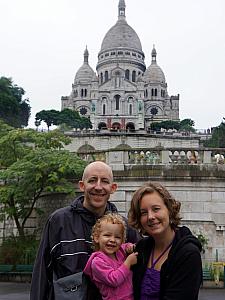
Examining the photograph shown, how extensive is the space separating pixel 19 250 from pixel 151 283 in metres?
11.0

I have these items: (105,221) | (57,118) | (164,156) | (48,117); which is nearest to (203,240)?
(164,156)

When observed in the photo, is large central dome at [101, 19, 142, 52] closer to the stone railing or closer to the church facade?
the church facade

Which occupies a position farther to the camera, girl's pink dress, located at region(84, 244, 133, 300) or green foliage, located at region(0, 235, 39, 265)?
green foliage, located at region(0, 235, 39, 265)

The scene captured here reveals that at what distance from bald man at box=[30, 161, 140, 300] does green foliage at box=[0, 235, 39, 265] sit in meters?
9.73

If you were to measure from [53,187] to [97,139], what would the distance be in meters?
41.3

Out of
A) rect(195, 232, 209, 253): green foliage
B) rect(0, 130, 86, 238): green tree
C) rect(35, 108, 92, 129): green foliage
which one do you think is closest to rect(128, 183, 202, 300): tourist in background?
rect(0, 130, 86, 238): green tree

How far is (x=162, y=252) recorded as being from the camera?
3145 mm

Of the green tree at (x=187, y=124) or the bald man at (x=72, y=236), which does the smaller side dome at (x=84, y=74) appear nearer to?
the green tree at (x=187, y=124)

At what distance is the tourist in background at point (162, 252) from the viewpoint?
291 centimetres

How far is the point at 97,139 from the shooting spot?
5431 centimetres

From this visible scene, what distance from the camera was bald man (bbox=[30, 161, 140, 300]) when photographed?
366 centimetres

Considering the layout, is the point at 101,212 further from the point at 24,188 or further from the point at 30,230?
the point at 30,230

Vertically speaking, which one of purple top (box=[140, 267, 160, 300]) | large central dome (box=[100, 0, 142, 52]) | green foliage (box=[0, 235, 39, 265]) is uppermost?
large central dome (box=[100, 0, 142, 52])

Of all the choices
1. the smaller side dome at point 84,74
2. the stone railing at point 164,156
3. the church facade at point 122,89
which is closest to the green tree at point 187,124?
the church facade at point 122,89
